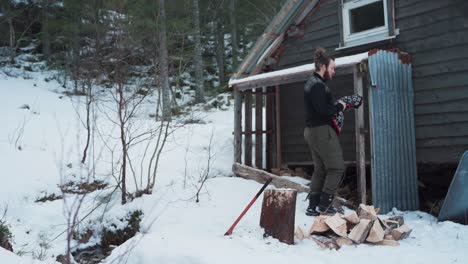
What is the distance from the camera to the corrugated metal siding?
5734 mm

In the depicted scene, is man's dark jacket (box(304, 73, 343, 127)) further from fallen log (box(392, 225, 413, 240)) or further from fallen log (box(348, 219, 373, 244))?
fallen log (box(392, 225, 413, 240))

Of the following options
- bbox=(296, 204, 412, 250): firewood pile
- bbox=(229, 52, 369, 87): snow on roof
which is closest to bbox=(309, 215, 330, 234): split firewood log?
bbox=(296, 204, 412, 250): firewood pile

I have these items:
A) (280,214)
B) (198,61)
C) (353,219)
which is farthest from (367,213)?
(198,61)

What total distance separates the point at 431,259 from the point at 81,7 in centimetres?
1702

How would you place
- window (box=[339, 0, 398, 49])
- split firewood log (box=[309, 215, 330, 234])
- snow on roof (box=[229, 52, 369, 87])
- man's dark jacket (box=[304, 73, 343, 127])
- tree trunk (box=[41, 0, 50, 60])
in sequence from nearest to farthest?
split firewood log (box=[309, 215, 330, 234])
man's dark jacket (box=[304, 73, 343, 127])
snow on roof (box=[229, 52, 369, 87])
window (box=[339, 0, 398, 49])
tree trunk (box=[41, 0, 50, 60])

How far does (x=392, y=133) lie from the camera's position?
601 cm

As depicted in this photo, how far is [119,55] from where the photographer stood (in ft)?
24.3

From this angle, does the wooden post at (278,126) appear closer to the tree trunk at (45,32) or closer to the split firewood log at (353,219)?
the split firewood log at (353,219)

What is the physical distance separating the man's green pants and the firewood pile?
1.89 feet

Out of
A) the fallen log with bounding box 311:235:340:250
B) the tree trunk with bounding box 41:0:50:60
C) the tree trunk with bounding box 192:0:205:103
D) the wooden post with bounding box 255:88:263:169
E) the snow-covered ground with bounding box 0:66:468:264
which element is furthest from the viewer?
the tree trunk with bounding box 41:0:50:60

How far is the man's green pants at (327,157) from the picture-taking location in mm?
4879

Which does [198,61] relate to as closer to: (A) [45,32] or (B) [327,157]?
(A) [45,32]

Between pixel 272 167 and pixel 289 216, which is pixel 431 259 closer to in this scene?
pixel 289 216

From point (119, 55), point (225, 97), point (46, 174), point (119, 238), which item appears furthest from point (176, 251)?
point (225, 97)
